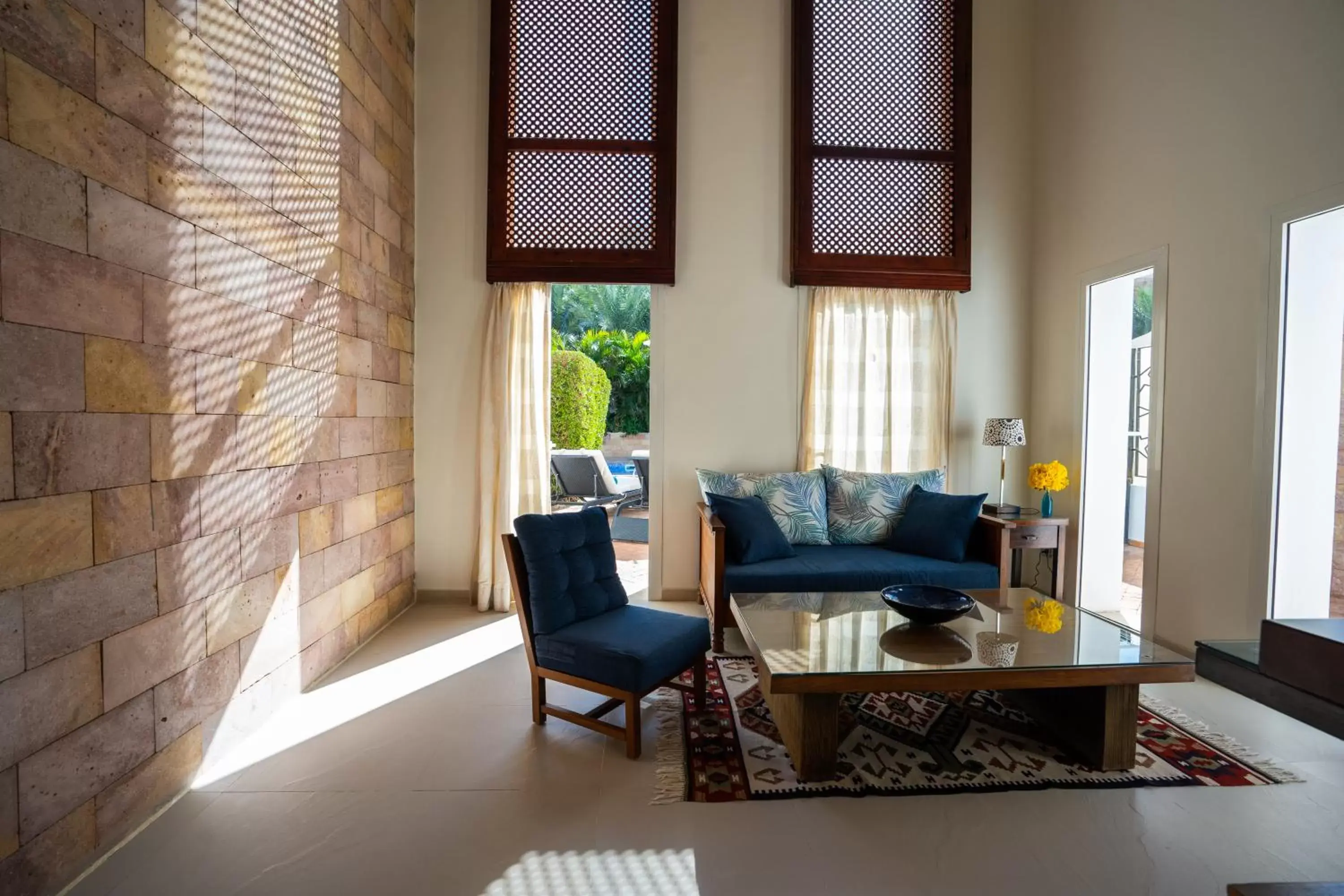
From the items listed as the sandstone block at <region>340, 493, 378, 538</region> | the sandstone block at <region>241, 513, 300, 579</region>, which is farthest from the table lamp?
the sandstone block at <region>241, 513, 300, 579</region>

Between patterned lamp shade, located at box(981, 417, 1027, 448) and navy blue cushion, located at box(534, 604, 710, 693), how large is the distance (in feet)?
8.24

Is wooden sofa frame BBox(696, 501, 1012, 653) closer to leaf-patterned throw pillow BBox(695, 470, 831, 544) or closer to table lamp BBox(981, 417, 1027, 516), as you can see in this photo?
leaf-patterned throw pillow BBox(695, 470, 831, 544)

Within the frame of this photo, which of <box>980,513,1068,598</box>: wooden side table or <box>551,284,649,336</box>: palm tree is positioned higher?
<box>551,284,649,336</box>: palm tree

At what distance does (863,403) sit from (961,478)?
36.3 inches

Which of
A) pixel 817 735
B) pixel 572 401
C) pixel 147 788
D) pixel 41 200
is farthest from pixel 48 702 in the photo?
pixel 572 401

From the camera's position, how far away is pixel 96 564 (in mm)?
1791

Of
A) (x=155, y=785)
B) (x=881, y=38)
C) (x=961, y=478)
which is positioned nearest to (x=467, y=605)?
(x=155, y=785)

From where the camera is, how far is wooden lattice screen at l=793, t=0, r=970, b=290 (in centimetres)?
438

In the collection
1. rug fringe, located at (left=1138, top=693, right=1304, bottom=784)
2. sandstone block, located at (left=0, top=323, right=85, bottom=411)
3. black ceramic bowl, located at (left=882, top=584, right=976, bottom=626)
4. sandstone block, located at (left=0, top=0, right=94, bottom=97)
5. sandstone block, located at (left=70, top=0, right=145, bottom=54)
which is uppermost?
sandstone block, located at (left=70, top=0, right=145, bottom=54)

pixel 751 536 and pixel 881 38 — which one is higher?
pixel 881 38

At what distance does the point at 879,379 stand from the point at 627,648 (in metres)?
2.88

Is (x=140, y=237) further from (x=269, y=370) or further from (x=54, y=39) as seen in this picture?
(x=269, y=370)

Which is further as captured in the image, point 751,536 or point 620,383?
point 620,383

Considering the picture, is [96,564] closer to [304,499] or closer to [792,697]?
[304,499]
